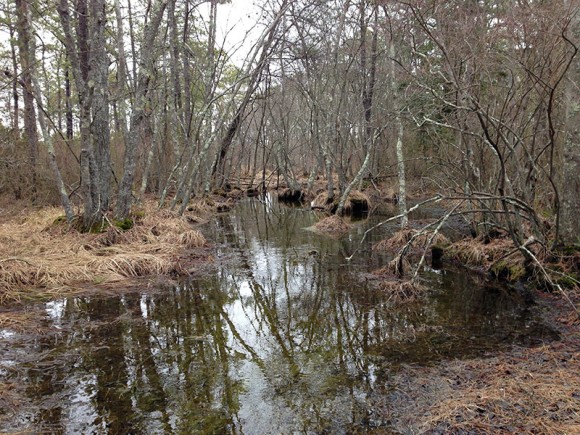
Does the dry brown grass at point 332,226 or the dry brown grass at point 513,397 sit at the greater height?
the dry brown grass at point 332,226

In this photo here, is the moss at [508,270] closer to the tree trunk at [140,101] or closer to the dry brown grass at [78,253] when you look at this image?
the dry brown grass at [78,253]

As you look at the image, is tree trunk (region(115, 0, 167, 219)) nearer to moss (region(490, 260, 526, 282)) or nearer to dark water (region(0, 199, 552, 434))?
dark water (region(0, 199, 552, 434))

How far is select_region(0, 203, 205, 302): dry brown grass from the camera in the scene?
6281 millimetres

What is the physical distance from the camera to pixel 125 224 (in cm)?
931

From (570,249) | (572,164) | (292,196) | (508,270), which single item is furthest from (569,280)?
(292,196)

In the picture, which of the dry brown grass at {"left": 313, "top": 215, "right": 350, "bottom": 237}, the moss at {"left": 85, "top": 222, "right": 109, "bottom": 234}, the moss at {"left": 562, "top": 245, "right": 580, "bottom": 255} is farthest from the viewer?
the dry brown grass at {"left": 313, "top": 215, "right": 350, "bottom": 237}

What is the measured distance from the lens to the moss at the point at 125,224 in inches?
360

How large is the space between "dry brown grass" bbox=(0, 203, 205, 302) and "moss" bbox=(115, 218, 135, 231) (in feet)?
0.47

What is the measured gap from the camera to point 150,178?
19.5m

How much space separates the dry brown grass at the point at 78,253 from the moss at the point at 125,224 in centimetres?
14

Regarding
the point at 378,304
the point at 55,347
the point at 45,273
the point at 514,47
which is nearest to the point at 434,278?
the point at 378,304

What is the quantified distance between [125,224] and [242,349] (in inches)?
237

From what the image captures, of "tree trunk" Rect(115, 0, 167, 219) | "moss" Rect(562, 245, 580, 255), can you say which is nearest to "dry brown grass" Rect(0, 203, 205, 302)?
"tree trunk" Rect(115, 0, 167, 219)

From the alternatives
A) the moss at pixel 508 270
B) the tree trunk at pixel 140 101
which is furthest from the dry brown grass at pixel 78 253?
the moss at pixel 508 270
